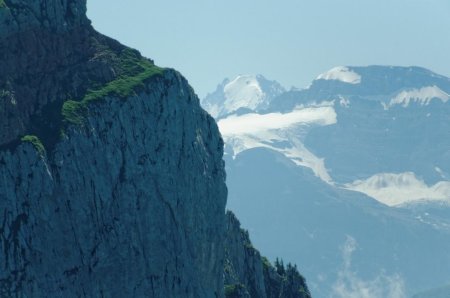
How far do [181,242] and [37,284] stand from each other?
29.0m

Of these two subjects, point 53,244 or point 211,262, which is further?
point 211,262

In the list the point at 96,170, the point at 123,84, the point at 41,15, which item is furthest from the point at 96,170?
the point at 41,15

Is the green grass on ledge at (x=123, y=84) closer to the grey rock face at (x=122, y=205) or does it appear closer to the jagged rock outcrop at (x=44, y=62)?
the jagged rock outcrop at (x=44, y=62)

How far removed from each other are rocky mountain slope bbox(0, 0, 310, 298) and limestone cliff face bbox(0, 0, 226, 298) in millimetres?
180

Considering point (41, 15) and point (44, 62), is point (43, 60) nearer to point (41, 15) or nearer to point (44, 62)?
point (44, 62)

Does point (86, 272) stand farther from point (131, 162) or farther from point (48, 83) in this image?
point (48, 83)

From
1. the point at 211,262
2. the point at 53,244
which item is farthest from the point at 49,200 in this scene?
the point at 211,262

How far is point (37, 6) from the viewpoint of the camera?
16500 centimetres

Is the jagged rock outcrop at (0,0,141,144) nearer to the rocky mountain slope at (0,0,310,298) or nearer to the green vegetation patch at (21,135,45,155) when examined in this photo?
the rocky mountain slope at (0,0,310,298)

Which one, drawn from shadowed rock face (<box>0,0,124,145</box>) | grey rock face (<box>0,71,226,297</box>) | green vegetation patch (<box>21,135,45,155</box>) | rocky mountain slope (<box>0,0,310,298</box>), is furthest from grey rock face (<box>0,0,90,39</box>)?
green vegetation patch (<box>21,135,45,155</box>)

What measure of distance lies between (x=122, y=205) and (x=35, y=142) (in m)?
17.5

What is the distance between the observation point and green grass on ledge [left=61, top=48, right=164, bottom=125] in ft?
519

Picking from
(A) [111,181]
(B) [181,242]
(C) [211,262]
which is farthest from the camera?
(C) [211,262]

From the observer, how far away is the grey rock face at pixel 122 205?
14525cm
